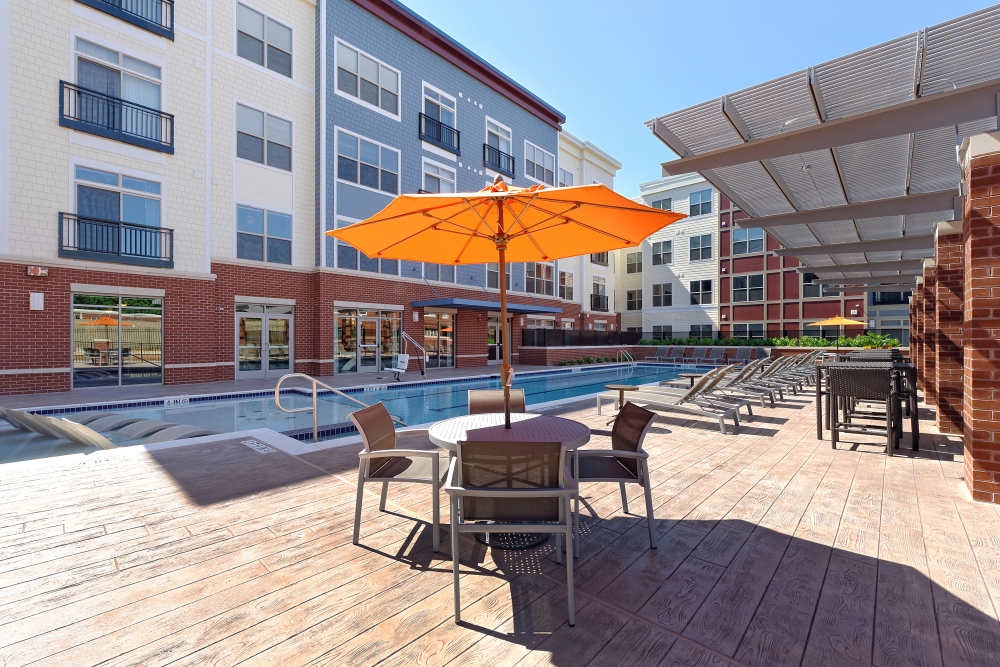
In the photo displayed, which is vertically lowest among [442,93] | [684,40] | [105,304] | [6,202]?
[105,304]

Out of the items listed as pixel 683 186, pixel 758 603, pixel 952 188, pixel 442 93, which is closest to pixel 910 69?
pixel 952 188

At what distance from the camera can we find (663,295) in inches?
1275

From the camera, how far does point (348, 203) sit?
1581 cm

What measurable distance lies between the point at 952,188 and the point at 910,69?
4065mm

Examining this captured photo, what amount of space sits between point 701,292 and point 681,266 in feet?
8.01

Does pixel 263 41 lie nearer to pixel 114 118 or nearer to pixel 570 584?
pixel 114 118

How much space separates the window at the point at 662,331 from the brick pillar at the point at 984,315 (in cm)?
2886

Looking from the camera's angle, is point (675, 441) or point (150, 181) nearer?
point (675, 441)

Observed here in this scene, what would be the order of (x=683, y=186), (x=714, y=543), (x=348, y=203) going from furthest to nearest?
(x=683, y=186) → (x=348, y=203) → (x=714, y=543)

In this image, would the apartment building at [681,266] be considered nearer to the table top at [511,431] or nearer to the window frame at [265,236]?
the window frame at [265,236]

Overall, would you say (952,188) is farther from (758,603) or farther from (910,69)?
(758,603)

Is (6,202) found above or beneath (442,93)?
beneath

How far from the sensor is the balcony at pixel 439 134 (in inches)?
722

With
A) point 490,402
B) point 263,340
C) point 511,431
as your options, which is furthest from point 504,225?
point 263,340
